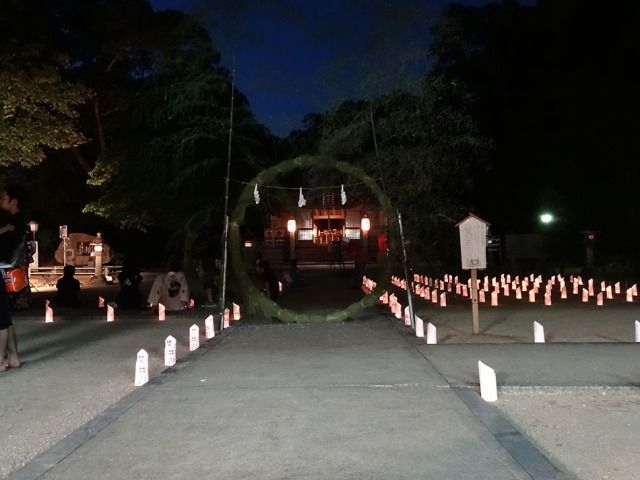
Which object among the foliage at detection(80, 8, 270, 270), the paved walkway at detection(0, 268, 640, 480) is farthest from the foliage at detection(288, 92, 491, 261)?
the paved walkway at detection(0, 268, 640, 480)

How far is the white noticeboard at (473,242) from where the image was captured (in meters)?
13.1

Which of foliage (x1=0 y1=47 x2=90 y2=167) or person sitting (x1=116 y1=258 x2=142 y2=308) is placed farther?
foliage (x1=0 y1=47 x2=90 y2=167)

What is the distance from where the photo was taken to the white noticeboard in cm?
1306

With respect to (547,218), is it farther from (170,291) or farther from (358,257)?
(170,291)

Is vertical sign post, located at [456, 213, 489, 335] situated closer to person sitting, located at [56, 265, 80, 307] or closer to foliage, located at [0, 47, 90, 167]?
person sitting, located at [56, 265, 80, 307]

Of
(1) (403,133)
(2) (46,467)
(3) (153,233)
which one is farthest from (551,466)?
(3) (153,233)

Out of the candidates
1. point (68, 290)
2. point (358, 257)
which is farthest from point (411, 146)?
point (68, 290)

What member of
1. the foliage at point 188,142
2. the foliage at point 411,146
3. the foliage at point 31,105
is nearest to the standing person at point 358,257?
the foliage at point 411,146

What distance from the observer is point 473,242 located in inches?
518

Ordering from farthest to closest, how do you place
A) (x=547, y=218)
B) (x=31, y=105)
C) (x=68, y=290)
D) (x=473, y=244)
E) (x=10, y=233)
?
(x=547, y=218), (x=31, y=105), (x=68, y=290), (x=473, y=244), (x=10, y=233)

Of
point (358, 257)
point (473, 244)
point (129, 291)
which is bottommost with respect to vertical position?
point (129, 291)

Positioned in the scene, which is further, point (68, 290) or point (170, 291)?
point (68, 290)

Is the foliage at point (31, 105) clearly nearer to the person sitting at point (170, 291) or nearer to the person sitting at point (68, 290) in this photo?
the person sitting at point (68, 290)

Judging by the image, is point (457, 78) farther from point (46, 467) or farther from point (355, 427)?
point (46, 467)
